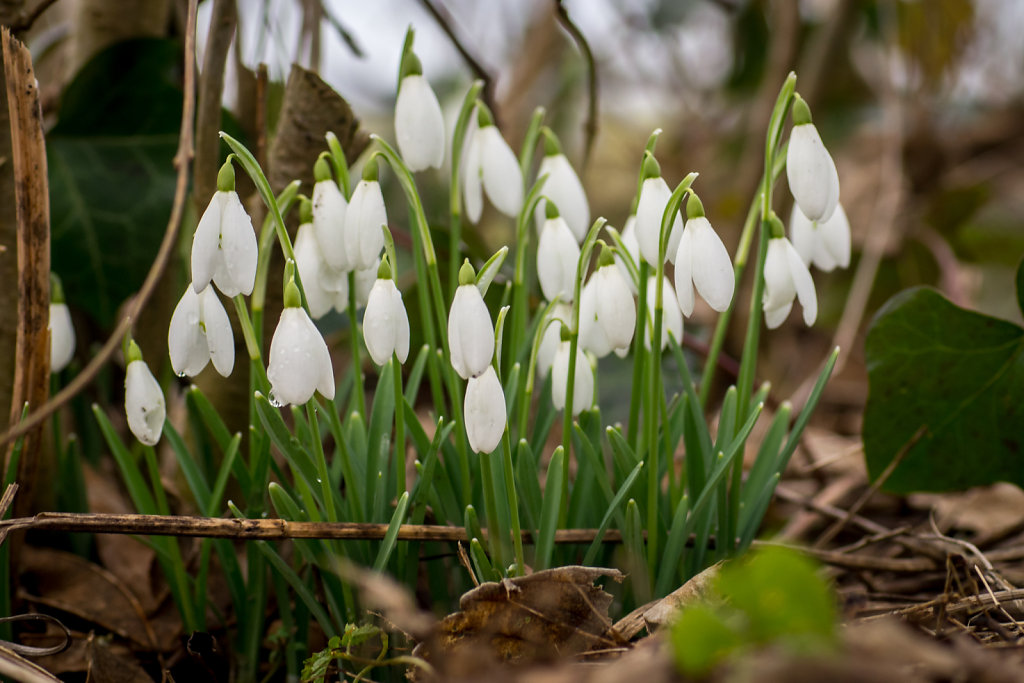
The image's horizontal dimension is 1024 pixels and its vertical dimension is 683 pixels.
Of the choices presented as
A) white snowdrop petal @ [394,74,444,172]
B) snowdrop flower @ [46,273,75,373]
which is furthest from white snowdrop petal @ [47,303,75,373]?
white snowdrop petal @ [394,74,444,172]

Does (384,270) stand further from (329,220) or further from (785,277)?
(785,277)

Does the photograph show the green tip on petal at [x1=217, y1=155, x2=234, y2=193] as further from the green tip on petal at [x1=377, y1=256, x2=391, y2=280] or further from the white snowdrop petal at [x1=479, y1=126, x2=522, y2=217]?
the white snowdrop petal at [x1=479, y1=126, x2=522, y2=217]

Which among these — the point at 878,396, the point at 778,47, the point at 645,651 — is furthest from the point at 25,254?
the point at 778,47

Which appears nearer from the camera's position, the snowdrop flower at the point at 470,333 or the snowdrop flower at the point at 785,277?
the snowdrop flower at the point at 470,333

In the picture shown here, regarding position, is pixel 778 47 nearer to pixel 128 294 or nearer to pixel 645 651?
pixel 128 294

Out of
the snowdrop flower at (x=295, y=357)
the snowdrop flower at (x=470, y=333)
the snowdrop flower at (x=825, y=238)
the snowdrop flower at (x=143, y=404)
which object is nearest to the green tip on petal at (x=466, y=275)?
the snowdrop flower at (x=470, y=333)

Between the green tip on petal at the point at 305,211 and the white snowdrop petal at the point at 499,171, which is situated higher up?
the white snowdrop petal at the point at 499,171

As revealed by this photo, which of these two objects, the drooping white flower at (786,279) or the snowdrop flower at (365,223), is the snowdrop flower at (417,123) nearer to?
the snowdrop flower at (365,223)
